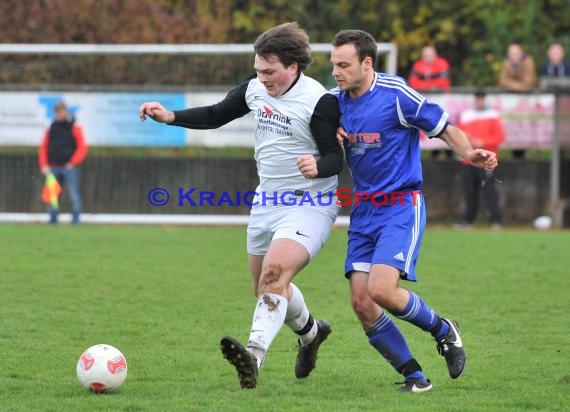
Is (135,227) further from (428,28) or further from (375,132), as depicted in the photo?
(375,132)

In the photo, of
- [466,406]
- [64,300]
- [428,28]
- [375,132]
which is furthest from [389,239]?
[428,28]

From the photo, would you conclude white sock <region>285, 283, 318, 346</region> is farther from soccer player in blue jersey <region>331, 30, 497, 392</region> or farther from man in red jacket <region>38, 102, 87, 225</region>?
man in red jacket <region>38, 102, 87, 225</region>

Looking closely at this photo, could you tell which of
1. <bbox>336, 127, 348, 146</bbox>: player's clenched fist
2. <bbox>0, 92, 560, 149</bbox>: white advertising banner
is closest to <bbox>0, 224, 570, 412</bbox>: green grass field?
<bbox>336, 127, 348, 146</bbox>: player's clenched fist

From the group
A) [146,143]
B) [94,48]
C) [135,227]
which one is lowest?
[135,227]

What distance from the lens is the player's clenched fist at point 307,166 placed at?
580 cm

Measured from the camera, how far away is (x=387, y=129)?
19.9ft

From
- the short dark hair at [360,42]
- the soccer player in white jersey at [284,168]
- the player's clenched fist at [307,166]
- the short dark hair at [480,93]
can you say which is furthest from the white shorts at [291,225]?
the short dark hair at [480,93]

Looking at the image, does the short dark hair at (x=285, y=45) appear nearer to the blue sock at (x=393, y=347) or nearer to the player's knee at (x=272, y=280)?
the player's knee at (x=272, y=280)

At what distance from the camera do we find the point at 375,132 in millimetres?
6055

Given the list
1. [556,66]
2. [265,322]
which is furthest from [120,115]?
[265,322]

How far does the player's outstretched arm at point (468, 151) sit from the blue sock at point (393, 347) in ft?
3.30

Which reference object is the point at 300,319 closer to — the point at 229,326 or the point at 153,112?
the point at 153,112

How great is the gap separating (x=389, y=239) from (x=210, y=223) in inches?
443

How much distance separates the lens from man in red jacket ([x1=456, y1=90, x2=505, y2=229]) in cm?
1627
